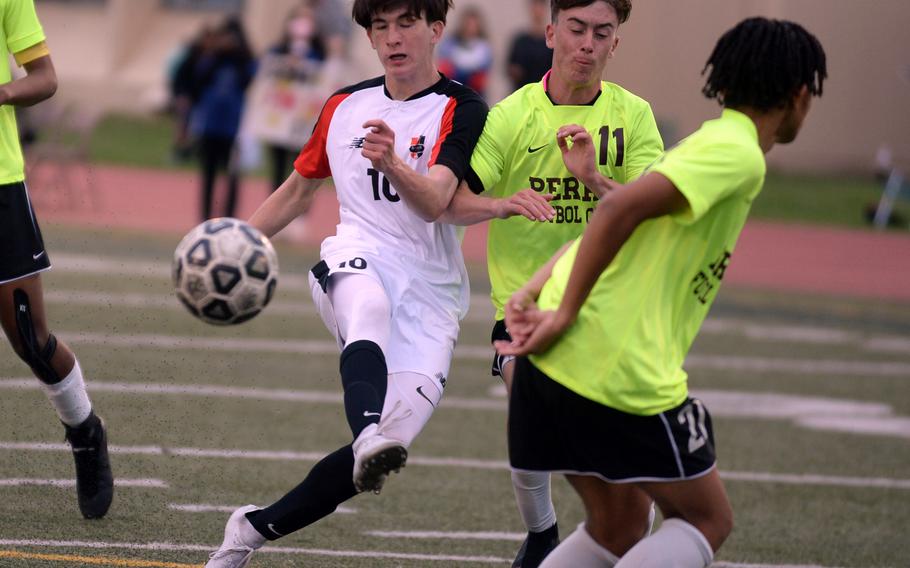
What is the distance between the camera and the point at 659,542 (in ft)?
12.7

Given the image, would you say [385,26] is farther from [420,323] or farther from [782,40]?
[782,40]

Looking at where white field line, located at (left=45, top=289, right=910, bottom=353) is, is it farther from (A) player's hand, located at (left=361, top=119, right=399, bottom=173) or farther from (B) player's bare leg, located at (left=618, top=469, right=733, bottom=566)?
(B) player's bare leg, located at (left=618, top=469, right=733, bottom=566)

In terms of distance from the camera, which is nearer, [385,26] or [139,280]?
[385,26]

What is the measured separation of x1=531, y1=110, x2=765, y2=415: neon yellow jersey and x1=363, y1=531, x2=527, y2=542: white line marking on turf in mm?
2579

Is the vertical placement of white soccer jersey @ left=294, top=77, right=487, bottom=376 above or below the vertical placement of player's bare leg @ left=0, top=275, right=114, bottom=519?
above

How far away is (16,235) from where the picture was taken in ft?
19.0

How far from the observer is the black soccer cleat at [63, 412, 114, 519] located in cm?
609

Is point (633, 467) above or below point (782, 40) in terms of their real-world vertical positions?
below

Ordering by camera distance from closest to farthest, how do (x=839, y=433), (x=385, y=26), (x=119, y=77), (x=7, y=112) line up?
(x=385, y=26) → (x=7, y=112) → (x=839, y=433) → (x=119, y=77)

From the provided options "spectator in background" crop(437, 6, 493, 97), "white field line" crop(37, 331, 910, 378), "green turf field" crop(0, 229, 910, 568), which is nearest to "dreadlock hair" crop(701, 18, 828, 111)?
"green turf field" crop(0, 229, 910, 568)

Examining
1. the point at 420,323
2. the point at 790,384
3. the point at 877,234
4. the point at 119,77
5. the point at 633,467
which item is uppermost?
the point at 633,467

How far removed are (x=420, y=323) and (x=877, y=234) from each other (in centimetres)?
1660

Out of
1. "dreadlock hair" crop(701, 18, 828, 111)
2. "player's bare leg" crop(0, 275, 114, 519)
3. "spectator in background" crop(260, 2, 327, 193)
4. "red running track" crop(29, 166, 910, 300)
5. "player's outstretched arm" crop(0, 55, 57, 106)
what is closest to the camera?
"dreadlock hair" crop(701, 18, 828, 111)

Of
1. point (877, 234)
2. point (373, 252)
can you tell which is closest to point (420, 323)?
point (373, 252)
